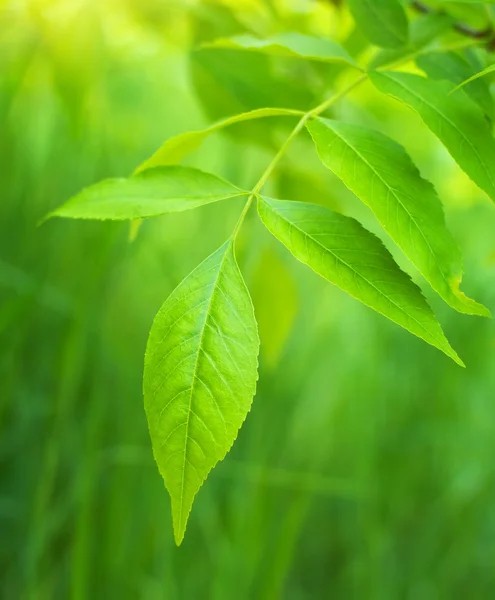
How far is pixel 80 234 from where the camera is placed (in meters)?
1.15

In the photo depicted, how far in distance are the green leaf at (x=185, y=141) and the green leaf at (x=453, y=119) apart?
55mm

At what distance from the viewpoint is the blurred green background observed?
733 millimetres

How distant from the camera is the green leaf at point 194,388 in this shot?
300 millimetres

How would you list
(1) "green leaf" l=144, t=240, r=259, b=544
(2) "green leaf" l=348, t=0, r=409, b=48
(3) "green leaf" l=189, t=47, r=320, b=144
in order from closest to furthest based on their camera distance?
(1) "green leaf" l=144, t=240, r=259, b=544, (2) "green leaf" l=348, t=0, r=409, b=48, (3) "green leaf" l=189, t=47, r=320, b=144

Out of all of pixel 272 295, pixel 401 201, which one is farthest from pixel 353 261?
pixel 272 295

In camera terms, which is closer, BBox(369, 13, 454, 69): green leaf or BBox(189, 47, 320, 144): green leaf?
BBox(369, 13, 454, 69): green leaf

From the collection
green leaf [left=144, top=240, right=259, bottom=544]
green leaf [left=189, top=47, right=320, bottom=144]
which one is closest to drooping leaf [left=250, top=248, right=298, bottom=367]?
green leaf [left=189, top=47, right=320, bottom=144]

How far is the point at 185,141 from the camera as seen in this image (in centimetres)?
39

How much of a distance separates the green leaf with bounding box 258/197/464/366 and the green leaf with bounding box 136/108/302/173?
0.05 metres

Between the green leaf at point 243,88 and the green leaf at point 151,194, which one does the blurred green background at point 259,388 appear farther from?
the green leaf at point 151,194

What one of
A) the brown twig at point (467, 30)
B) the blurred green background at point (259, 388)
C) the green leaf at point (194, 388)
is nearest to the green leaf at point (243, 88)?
the blurred green background at point (259, 388)

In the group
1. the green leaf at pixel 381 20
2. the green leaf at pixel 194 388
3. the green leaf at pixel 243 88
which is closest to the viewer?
the green leaf at pixel 194 388

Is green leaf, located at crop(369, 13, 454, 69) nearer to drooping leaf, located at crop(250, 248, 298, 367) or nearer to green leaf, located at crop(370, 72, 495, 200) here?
green leaf, located at crop(370, 72, 495, 200)

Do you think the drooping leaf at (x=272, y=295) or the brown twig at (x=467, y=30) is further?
the drooping leaf at (x=272, y=295)
